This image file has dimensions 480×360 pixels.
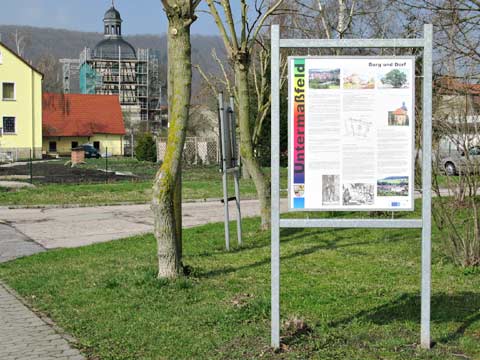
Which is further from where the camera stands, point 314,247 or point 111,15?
point 111,15

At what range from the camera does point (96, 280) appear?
9.11 meters

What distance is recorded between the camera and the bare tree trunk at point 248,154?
43.7 feet

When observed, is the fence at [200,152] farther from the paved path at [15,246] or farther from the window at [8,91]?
the paved path at [15,246]

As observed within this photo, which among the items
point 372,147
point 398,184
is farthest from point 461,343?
point 372,147

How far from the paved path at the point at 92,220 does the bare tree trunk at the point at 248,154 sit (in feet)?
9.84

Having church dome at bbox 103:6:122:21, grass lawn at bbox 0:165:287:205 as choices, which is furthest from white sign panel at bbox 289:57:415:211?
church dome at bbox 103:6:122:21

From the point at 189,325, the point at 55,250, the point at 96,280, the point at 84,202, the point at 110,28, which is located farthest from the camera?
the point at 110,28

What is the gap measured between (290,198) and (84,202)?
17422 mm

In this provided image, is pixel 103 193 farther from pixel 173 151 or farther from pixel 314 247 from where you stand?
pixel 173 151

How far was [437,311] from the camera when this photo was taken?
6.84 metres

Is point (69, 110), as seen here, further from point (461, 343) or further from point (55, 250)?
point (461, 343)

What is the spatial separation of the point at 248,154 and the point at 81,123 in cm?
7025

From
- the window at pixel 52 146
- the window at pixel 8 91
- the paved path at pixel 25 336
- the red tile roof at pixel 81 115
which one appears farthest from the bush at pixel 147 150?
the paved path at pixel 25 336

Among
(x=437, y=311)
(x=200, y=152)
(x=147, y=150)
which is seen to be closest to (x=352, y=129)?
(x=437, y=311)
